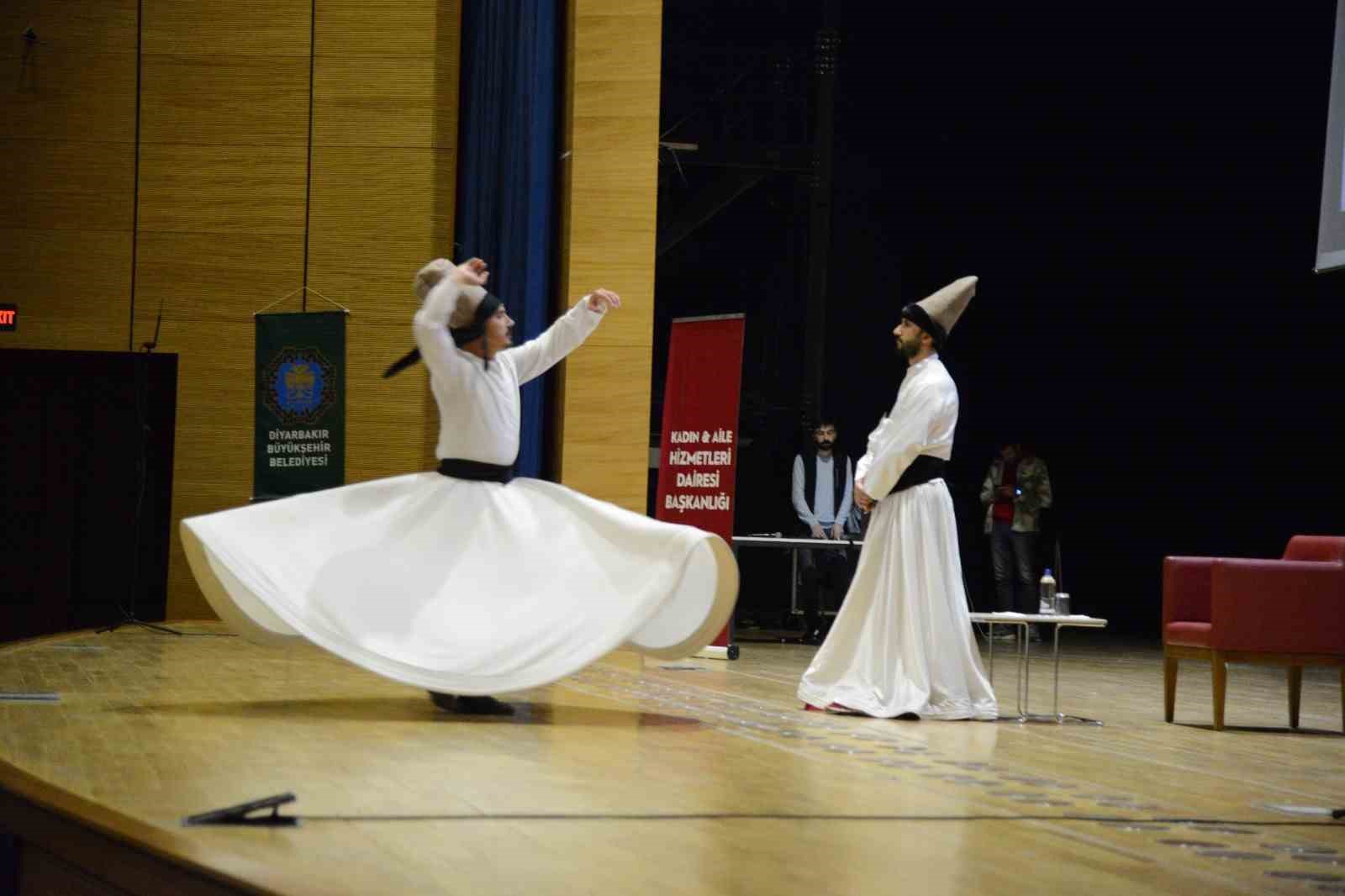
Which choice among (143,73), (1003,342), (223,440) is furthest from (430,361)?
(1003,342)

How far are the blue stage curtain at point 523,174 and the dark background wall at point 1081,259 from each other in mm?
3729

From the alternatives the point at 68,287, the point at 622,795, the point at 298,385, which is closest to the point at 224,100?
the point at 68,287

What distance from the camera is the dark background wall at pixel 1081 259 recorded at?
11.7 metres

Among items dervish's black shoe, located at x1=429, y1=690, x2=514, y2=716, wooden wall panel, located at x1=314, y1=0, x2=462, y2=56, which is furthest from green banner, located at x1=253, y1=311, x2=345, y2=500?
dervish's black shoe, located at x1=429, y1=690, x2=514, y2=716

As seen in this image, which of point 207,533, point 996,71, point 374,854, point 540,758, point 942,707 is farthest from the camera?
point 996,71

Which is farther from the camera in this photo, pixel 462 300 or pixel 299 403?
pixel 299 403

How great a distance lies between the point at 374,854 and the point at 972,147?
38.6ft

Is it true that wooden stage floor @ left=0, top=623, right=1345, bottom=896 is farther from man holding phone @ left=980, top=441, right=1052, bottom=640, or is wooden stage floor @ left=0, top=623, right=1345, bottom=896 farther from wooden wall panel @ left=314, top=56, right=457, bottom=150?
man holding phone @ left=980, top=441, right=1052, bottom=640

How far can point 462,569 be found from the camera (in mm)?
5195

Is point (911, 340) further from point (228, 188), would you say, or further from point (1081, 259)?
point (1081, 259)

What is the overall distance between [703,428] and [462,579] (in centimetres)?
420

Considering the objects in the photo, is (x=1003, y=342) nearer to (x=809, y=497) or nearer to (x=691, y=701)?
(x=809, y=497)

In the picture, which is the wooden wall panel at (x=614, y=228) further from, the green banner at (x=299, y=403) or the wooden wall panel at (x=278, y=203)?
the wooden wall panel at (x=278, y=203)

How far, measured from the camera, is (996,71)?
1355 cm
